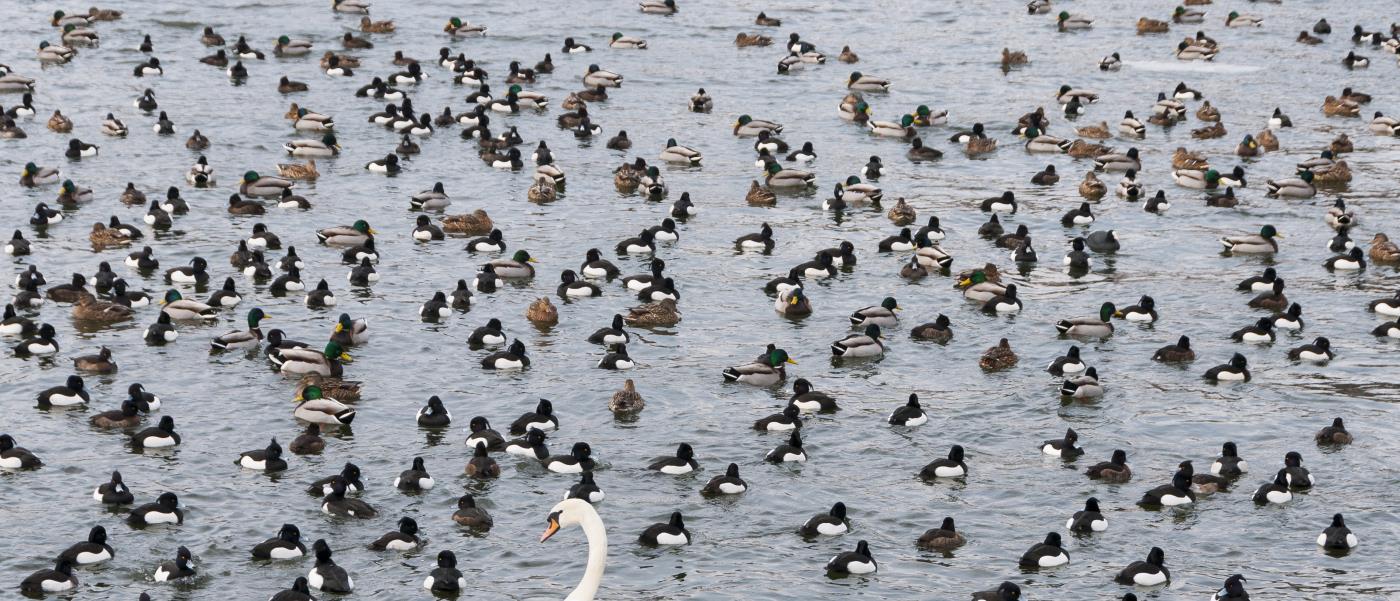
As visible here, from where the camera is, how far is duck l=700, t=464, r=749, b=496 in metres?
30.5

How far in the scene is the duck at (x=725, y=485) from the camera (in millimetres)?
30531

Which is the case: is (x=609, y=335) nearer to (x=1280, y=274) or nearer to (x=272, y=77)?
(x=1280, y=274)

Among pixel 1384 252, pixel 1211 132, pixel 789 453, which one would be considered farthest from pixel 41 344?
pixel 1211 132

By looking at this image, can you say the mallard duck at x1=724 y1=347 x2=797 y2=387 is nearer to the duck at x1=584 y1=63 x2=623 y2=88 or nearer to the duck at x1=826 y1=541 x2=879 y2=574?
the duck at x1=826 y1=541 x2=879 y2=574

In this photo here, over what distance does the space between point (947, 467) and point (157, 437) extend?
13.7m

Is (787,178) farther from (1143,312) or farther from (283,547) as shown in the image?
(283,547)

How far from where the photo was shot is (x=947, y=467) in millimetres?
31438

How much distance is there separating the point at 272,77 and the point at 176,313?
86.2 feet

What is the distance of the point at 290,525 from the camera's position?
2792 centimetres

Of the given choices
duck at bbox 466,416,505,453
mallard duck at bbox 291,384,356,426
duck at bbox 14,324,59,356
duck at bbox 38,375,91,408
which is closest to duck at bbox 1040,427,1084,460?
duck at bbox 466,416,505,453

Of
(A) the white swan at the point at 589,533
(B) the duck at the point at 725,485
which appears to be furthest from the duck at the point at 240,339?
(A) the white swan at the point at 589,533

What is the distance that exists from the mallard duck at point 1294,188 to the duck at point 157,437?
3150cm

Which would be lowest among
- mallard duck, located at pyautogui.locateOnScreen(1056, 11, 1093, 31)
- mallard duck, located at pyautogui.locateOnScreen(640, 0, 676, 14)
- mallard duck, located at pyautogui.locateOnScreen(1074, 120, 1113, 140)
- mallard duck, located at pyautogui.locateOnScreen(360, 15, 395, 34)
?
mallard duck, located at pyautogui.locateOnScreen(1074, 120, 1113, 140)

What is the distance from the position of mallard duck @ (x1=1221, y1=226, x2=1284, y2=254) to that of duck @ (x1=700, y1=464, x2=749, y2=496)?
19811mm
